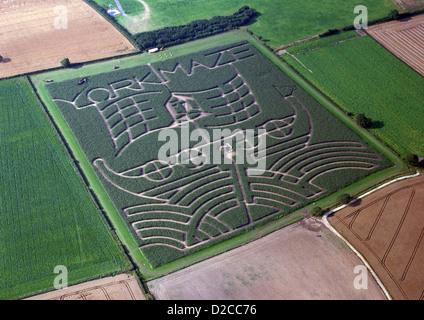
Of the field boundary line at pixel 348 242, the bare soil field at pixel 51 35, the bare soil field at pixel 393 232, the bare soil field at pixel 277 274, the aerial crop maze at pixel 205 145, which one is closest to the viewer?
the bare soil field at pixel 277 274

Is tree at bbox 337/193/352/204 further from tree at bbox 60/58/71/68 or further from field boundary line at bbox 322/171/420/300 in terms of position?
tree at bbox 60/58/71/68

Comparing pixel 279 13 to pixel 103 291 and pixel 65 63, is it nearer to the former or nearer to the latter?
pixel 65 63

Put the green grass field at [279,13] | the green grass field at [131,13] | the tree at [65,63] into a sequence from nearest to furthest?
the tree at [65,63]
the green grass field at [279,13]
the green grass field at [131,13]

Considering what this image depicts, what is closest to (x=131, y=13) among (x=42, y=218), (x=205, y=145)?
(x=205, y=145)

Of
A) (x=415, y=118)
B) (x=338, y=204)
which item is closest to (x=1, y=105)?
(x=338, y=204)

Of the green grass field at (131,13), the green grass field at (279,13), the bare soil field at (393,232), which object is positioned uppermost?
the green grass field at (131,13)

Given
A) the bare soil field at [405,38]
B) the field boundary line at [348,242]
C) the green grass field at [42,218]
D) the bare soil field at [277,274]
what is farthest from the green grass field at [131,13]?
the bare soil field at [277,274]

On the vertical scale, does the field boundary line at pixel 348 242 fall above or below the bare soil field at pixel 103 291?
below

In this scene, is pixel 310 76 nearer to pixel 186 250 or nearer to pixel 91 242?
pixel 186 250

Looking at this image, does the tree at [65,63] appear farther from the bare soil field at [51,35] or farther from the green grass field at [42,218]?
the green grass field at [42,218]
